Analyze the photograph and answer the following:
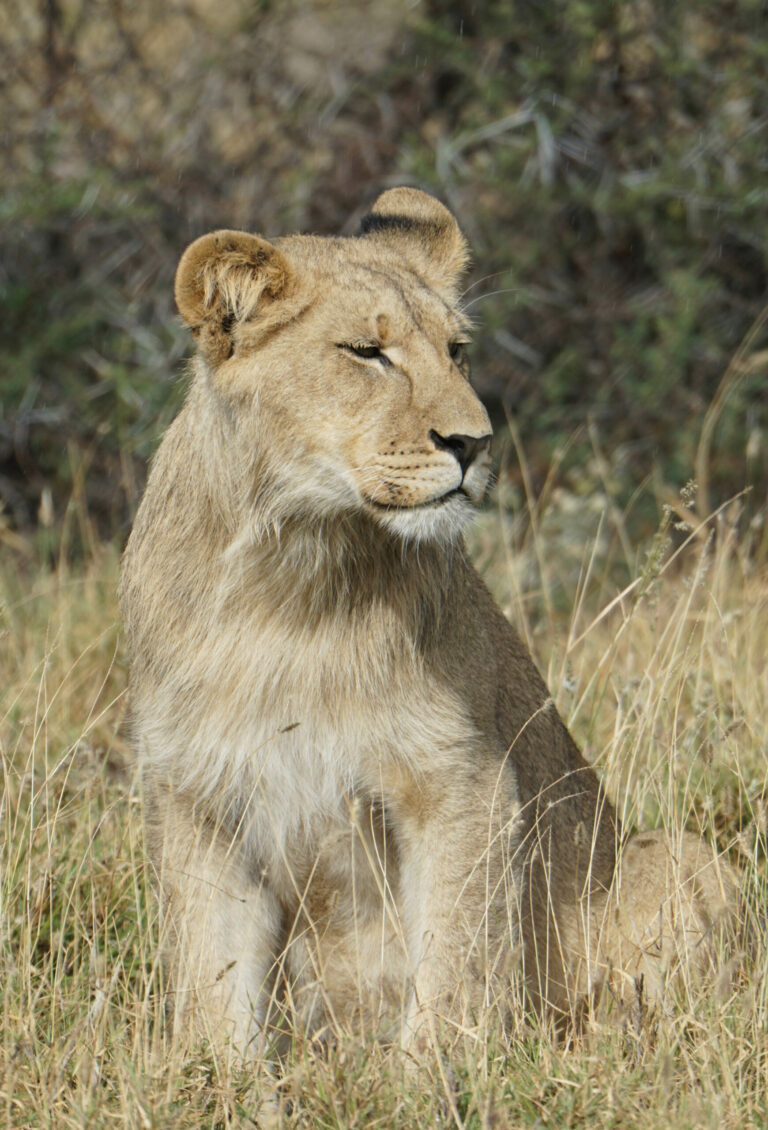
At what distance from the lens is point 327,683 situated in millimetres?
3611

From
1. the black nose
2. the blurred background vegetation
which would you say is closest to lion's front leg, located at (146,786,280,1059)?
the black nose

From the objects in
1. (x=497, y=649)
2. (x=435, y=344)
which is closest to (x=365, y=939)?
(x=497, y=649)

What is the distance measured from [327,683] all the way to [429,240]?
4.09 ft

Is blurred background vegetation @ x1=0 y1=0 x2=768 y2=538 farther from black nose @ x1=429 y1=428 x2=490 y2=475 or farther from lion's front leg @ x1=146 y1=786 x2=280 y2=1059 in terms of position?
black nose @ x1=429 y1=428 x2=490 y2=475

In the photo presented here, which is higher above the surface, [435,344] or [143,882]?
[435,344]

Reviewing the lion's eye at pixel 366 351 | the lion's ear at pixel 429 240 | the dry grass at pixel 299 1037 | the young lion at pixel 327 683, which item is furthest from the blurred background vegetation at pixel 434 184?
the lion's eye at pixel 366 351

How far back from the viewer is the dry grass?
304cm

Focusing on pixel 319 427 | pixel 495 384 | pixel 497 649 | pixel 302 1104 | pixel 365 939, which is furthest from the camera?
pixel 495 384

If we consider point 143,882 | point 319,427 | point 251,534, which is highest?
point 319,427

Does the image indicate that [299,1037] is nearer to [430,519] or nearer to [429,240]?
[430,519]

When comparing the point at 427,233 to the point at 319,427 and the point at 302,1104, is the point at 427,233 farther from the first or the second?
the point at 302,1104

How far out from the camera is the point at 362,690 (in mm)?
3611

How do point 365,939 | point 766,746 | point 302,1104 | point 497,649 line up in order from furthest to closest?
point 766,746 < point 497,649 < point 365,939 < point 302,1104

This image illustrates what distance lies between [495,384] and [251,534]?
183 inches
